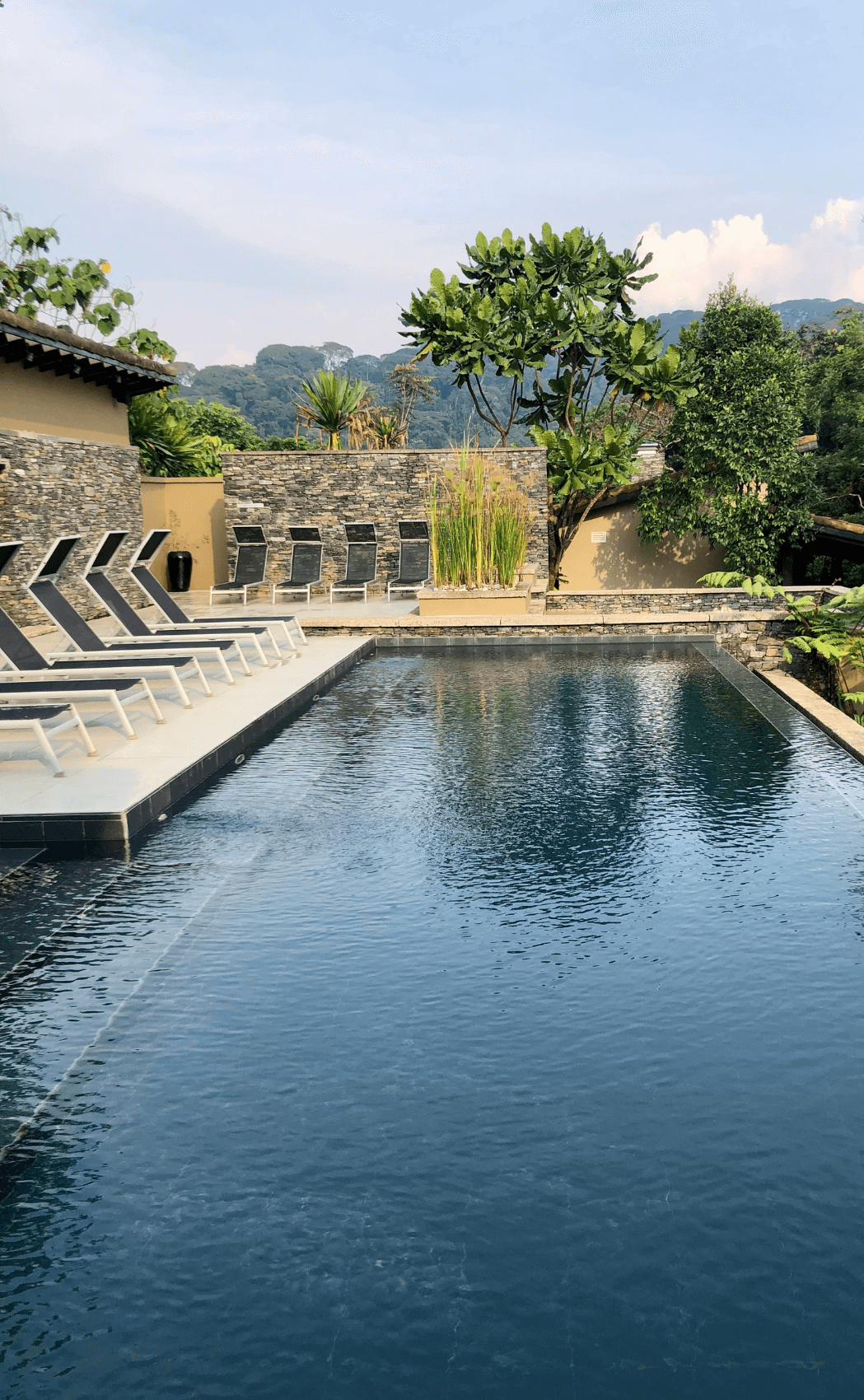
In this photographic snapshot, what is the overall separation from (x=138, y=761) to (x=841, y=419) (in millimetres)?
17123

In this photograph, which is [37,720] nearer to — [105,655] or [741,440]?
[105,655]

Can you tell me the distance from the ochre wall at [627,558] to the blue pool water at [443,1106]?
16.9 m

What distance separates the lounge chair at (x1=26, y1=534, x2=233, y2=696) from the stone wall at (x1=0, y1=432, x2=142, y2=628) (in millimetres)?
4039

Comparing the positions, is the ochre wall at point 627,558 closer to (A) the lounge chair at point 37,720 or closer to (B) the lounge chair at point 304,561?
(B) the lounge chair at point 304,561

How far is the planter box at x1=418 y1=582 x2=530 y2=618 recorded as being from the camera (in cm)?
1264

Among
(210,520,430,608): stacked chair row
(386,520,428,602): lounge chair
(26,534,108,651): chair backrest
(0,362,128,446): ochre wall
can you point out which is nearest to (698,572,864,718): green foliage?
(386,520,428,602): lounge chair

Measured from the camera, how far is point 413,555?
16141mm

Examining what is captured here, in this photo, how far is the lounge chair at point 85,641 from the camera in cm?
812

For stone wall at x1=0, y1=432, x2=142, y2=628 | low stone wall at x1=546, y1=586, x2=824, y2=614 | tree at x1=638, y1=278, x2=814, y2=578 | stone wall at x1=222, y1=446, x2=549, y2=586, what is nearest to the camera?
stone wall at x1=0, y1=432, x2=142, y2=628

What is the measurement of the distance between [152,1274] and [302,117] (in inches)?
959

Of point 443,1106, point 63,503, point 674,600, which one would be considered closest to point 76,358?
point 63,503

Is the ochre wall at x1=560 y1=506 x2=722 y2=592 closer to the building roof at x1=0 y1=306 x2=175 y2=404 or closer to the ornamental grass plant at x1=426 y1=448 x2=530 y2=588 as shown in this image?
the building roof at x1=0 y1=306 x2=175 y2=404

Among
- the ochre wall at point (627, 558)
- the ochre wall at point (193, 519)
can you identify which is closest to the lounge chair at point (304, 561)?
the ochre wall at point (193, 519)

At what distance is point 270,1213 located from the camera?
8.63ft
